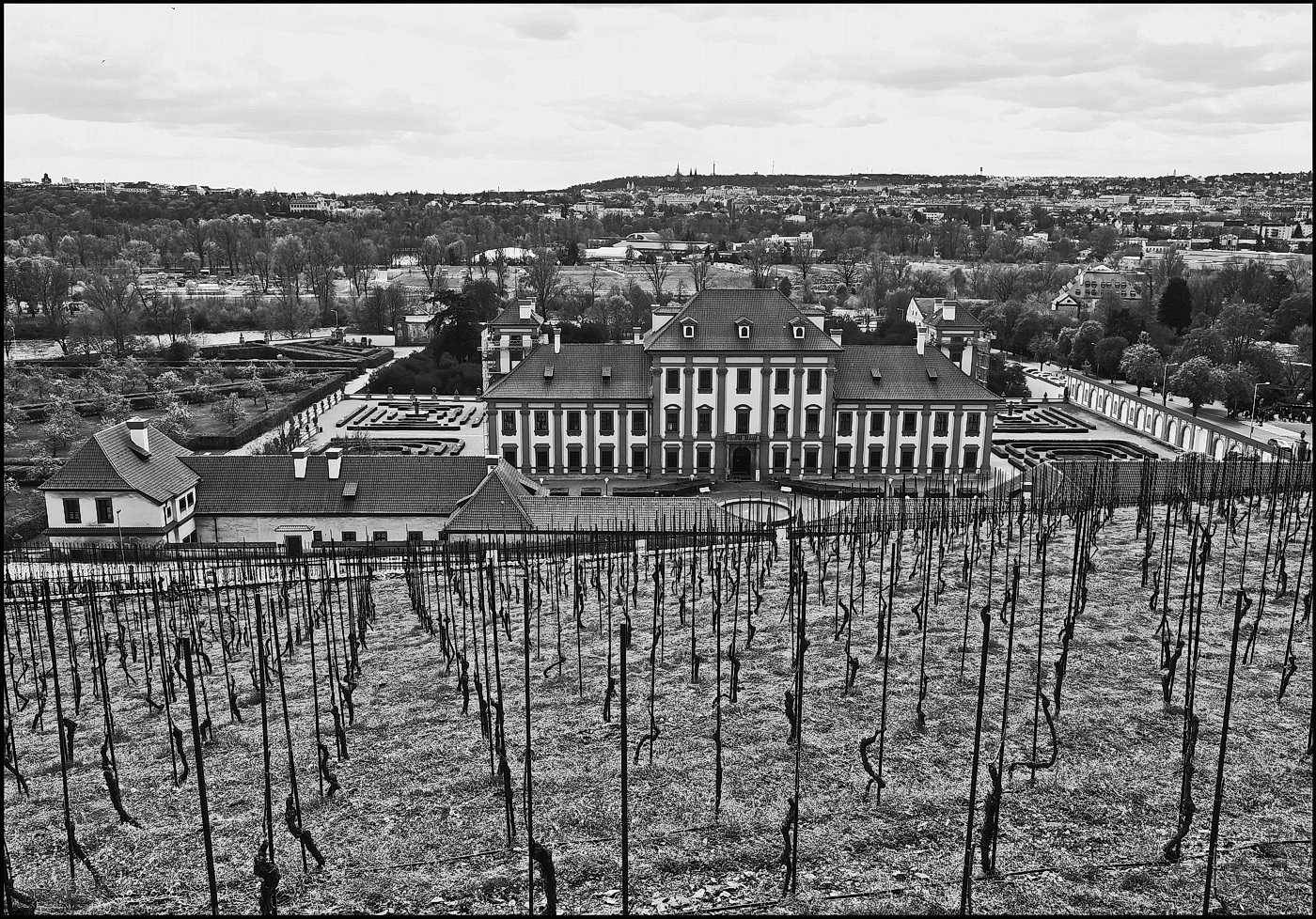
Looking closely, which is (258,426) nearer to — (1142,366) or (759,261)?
(1142,366)

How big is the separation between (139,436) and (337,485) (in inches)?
186

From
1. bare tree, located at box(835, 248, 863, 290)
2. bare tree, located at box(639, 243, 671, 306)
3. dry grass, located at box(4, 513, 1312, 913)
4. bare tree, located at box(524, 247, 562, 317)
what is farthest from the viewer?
bare tree, located at box(835, 248, 863, 290)

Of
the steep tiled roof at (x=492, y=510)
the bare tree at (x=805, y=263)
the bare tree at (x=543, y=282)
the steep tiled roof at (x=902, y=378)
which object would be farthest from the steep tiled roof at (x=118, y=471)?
the bare tree at (x=805, y=263)

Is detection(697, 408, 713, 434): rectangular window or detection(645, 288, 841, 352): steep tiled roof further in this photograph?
detection(697, 408, 713, 434): rectangular window

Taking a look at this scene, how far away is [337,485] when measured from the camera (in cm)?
2422

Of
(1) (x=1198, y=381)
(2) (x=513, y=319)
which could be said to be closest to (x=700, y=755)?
(2) (x=513, y=319)

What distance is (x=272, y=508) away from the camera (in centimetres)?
2386

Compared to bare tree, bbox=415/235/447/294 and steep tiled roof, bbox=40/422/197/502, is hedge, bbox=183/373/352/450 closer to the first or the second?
steep tiled roof, bbox=40/422/197/502

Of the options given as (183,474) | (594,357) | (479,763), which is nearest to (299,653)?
(479,763)

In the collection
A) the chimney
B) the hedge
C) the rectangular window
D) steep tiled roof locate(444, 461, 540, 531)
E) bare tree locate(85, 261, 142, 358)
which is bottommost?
the hedge

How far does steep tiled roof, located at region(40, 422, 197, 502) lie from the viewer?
23047 millimetres

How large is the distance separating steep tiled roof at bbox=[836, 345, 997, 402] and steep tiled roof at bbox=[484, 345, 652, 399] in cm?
630

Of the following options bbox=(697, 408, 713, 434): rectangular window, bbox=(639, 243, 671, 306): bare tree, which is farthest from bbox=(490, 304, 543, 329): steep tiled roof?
bbox=(639, 243, 671, 306): bare tree

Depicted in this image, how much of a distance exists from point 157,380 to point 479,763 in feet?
141
